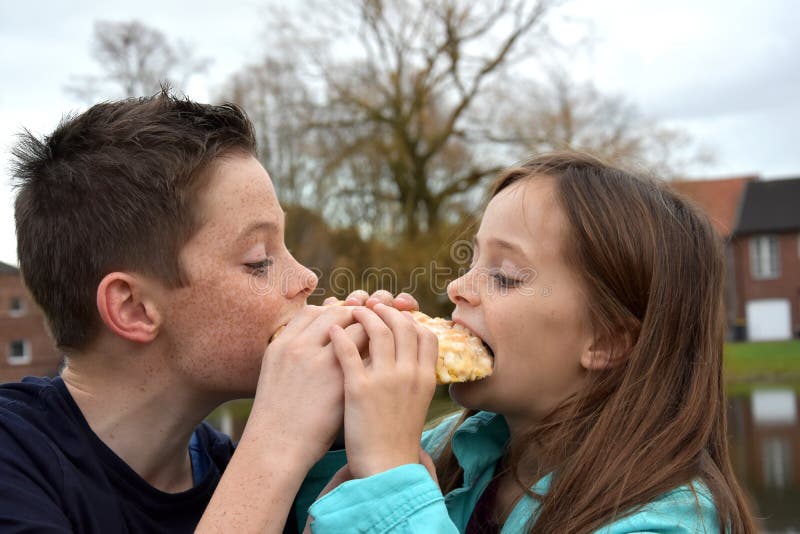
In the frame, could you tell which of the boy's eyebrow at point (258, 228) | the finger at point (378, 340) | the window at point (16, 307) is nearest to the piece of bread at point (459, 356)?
the finger at point (378, 340)

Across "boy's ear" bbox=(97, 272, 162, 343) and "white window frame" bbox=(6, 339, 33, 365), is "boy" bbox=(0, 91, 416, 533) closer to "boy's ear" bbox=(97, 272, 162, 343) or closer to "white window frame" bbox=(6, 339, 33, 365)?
"boy's ear" bbox=(97, 272, 162, 343)

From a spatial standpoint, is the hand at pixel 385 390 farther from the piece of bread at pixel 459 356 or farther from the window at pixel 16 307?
the window at pixel 16 307

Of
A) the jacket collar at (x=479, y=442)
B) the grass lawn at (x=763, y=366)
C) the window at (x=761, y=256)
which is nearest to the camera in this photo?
the jacket collar at (x=479, y=442)

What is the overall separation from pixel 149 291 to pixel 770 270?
165ft

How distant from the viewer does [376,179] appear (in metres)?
21.1

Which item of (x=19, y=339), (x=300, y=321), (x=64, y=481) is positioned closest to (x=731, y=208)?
(x=19, y=339)

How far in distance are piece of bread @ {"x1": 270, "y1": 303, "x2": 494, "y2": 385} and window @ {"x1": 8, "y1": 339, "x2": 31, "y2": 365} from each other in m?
2.43

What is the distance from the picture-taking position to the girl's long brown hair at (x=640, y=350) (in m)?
2.46

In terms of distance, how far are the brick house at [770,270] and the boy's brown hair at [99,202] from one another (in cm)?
4804

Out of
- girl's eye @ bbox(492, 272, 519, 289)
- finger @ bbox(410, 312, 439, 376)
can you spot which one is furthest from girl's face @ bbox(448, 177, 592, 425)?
finger @ bbox(410, 312, 439, 376)

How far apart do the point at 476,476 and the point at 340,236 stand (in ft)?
49.8

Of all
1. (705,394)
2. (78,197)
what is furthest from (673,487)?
(78,197)

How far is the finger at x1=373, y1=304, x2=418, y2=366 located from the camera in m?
2.32

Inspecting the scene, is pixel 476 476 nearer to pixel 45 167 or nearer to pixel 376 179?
pixel 45 167
